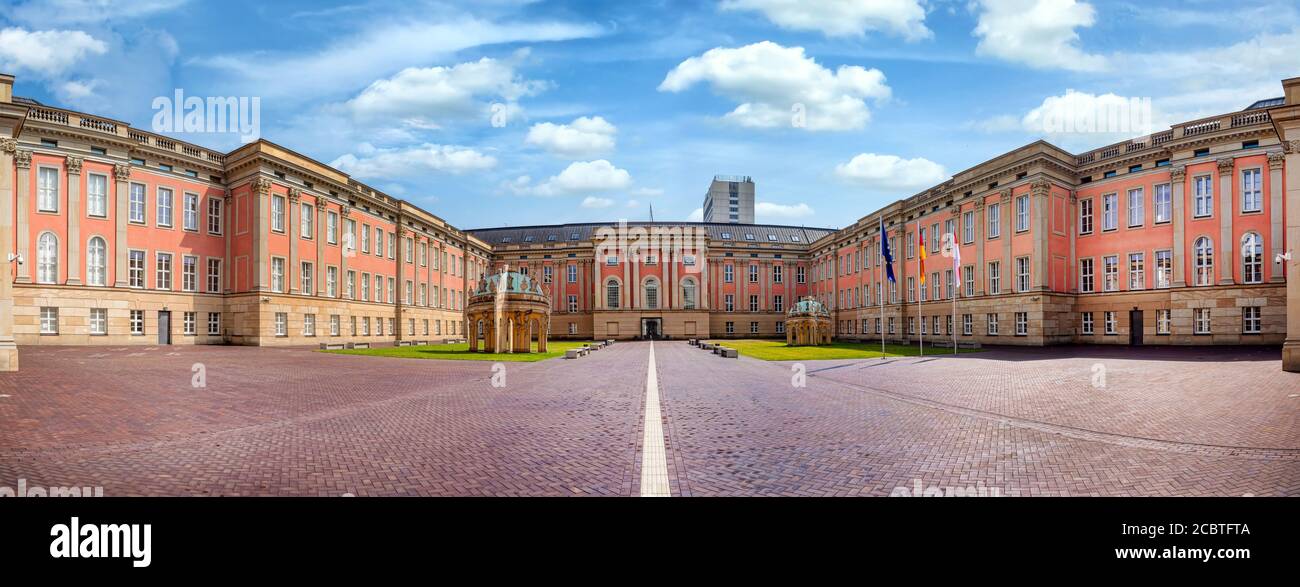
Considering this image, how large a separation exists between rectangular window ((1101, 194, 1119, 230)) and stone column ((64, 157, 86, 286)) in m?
68.2

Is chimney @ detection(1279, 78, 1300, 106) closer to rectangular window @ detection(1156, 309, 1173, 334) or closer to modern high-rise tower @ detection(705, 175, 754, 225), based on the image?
rectangular window @ detection(1156, 309, 1173, 334)

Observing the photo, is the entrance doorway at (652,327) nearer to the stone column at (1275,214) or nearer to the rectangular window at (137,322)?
the rectangular window at (137,322)

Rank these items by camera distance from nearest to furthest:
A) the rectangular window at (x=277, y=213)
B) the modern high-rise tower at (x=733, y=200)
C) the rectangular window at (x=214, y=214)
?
the rectangular window at (x=214, y=214)
the rectangular window at (x=277, y=213)
the modern high-rise tower at (x=733, y=200)

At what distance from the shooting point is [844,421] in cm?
1113

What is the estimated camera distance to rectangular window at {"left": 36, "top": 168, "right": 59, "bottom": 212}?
3466 centimetres

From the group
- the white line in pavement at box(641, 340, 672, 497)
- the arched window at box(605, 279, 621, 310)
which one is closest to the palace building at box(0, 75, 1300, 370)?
the white line in pavement at box(641, 340, 672, 497)

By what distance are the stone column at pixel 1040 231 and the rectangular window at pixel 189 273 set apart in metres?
60.1

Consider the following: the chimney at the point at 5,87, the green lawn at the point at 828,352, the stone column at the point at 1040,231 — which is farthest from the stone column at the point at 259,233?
the stone column at the point at 1040,231

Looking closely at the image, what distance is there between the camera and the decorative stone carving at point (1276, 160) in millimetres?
33062

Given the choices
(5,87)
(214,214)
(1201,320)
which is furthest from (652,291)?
(5,87)
